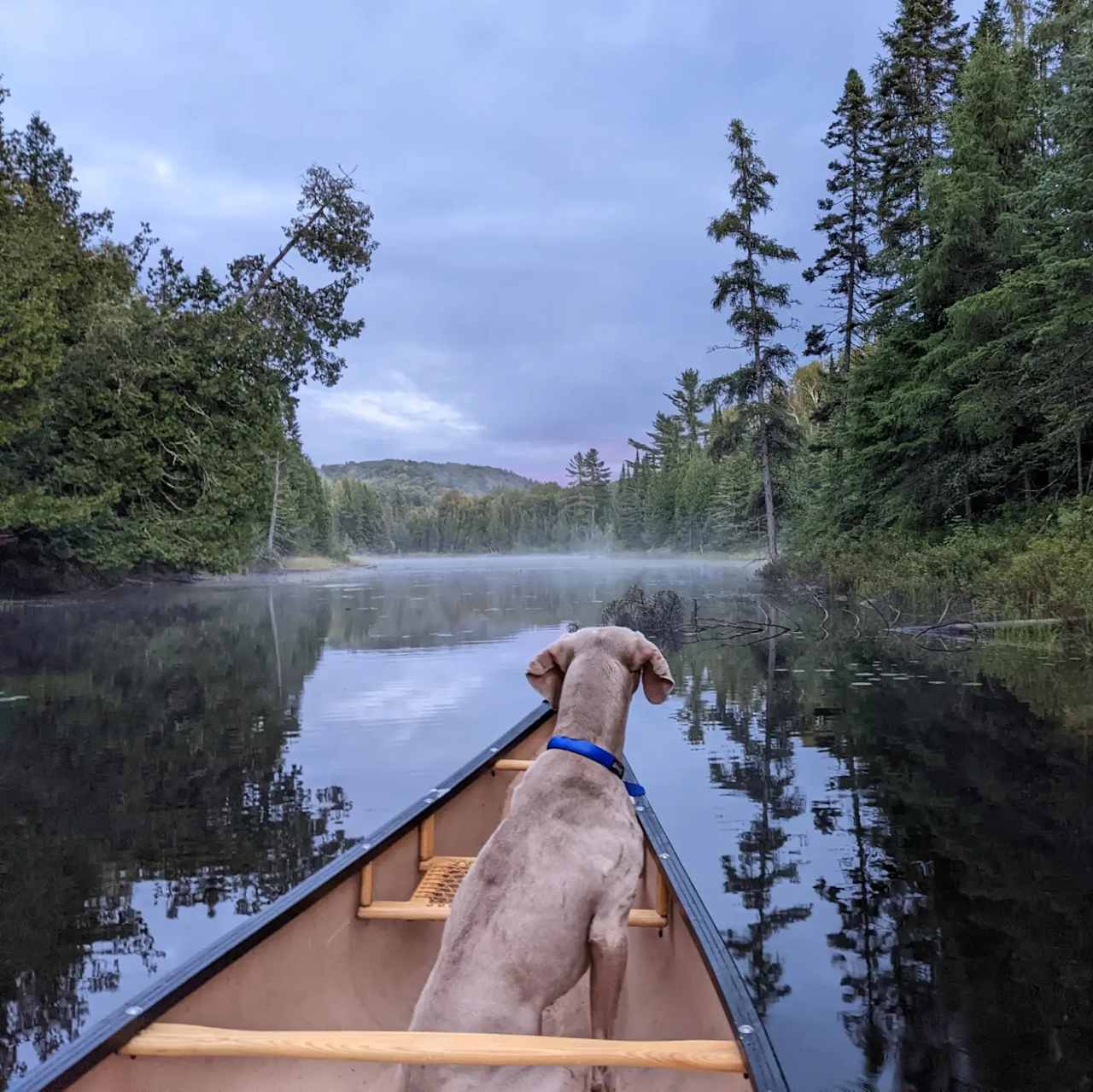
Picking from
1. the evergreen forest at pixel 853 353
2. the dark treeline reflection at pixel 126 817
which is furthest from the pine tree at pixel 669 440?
the dark treeline reflection at pixel 126 817

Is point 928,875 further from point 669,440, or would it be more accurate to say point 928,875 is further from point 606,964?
point 669,440

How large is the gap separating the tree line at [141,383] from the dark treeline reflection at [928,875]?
2065 centimetres

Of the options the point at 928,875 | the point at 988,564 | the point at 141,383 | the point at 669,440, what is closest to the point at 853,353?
the point at 988,564

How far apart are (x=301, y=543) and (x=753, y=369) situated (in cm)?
6033

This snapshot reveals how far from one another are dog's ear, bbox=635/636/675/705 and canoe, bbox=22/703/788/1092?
29.6 inches

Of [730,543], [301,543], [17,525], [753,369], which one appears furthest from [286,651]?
[301,543]

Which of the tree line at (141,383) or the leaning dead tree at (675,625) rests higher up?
the tree line at (141,383)

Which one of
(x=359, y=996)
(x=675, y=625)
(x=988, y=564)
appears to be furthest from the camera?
(x=675, y=625)

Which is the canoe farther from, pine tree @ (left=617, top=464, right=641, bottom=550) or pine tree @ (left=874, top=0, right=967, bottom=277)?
pine tree @ (left=617, top=464, right=641, bottom=550)

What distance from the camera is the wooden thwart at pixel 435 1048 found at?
1934 millimetres

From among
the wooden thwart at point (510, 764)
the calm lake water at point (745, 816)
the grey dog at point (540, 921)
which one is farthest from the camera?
the wooden thwart at point (510, 764)

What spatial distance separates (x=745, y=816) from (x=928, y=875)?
1658 mm

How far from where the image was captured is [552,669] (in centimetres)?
308

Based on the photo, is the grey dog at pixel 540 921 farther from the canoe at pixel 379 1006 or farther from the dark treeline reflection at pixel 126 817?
the dark treeline reflection at pixel 126 817
